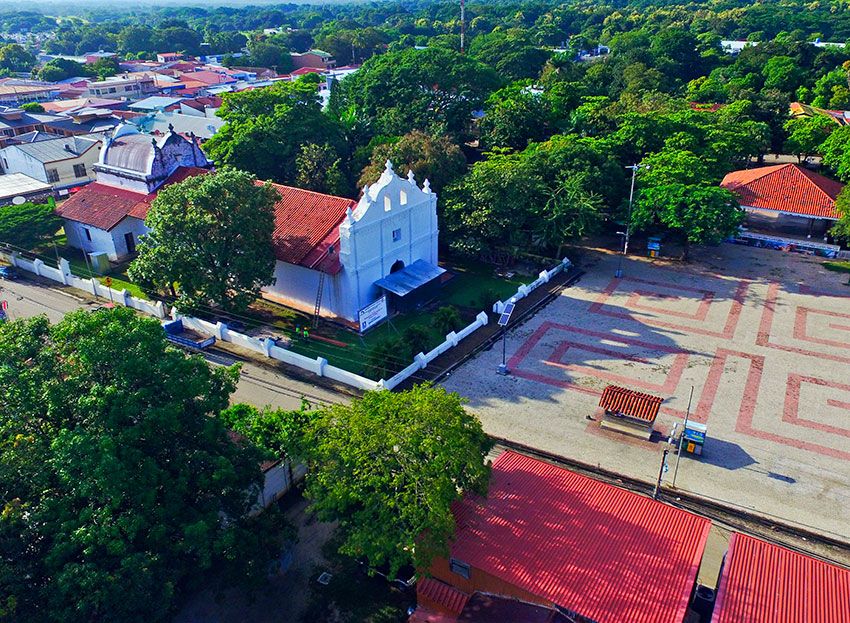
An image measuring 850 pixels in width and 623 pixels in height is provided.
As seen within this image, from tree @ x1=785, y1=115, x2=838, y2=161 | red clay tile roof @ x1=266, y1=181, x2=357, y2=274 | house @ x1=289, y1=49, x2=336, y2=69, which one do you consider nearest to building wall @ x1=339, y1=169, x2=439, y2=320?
red clay tile roof @ x1=266, y1=181, x2=357, y2=274

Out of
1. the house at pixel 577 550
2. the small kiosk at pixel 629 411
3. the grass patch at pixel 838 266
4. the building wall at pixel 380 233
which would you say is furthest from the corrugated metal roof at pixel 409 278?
the grass patch at pixel 838 266

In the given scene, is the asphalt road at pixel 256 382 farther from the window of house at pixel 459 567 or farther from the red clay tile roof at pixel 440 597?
the window of house at pixel 459 567

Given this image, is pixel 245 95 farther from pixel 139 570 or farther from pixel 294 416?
pixel 139 570

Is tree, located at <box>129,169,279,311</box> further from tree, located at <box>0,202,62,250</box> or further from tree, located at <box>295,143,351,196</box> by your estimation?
tree, located at <box>0,202,62,250</box>

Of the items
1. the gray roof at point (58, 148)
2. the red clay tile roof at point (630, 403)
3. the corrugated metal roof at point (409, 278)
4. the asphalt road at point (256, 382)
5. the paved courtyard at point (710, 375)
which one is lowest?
the paved courtyard at point (710, 375)

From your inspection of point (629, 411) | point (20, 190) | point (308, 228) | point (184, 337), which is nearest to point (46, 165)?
point (20, 190)

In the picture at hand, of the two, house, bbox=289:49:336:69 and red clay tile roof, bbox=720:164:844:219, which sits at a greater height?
house, bbox=289:49:336:69

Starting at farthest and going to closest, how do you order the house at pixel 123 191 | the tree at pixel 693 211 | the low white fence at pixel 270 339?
the house at pixel 123 191, the tree at pixel 693 211, the low white fence at pixel 270 339
